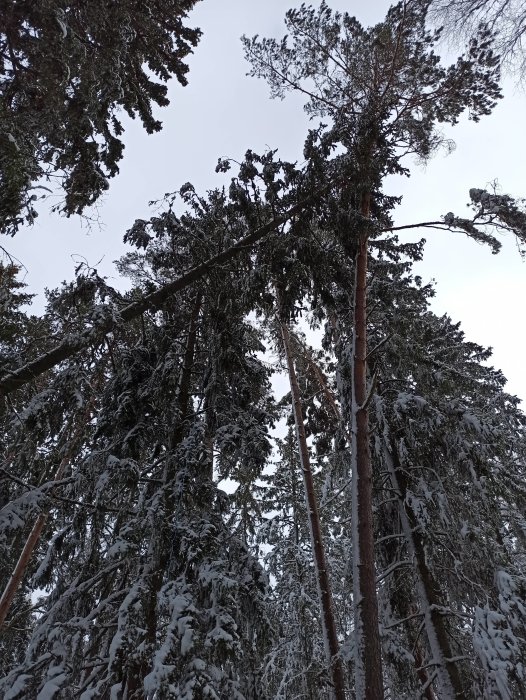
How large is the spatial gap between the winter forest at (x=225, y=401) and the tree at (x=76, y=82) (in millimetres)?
47

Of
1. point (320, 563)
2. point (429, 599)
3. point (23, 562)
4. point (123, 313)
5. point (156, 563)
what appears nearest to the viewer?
point (156, 563)

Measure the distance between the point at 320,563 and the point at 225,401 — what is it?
4.31 meters

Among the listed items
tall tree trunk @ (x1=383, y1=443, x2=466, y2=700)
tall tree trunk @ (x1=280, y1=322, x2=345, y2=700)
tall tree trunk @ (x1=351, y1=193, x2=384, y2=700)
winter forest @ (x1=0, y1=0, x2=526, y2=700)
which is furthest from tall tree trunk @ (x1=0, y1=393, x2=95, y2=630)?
tall tree trunk @ (x1=383, y1=443, x2=466, y2=700)

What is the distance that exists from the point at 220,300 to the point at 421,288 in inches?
280

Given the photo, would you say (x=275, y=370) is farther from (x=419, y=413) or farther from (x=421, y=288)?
(x=419, y=413)

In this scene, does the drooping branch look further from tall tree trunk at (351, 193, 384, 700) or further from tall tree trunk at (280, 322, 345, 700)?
tall tree trunk at (280, 322, 345, 700)

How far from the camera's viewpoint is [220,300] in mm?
7043

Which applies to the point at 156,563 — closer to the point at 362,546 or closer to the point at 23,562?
the point at 362,546

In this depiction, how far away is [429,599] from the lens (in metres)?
7.23

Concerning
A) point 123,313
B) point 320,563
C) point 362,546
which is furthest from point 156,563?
point 320,563

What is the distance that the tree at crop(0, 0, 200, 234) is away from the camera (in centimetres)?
527

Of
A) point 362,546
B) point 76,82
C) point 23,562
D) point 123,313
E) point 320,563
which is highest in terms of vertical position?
point 76,82

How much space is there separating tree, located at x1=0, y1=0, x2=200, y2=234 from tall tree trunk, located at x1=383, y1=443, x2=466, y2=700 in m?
7.29

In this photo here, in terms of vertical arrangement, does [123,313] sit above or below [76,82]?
below
